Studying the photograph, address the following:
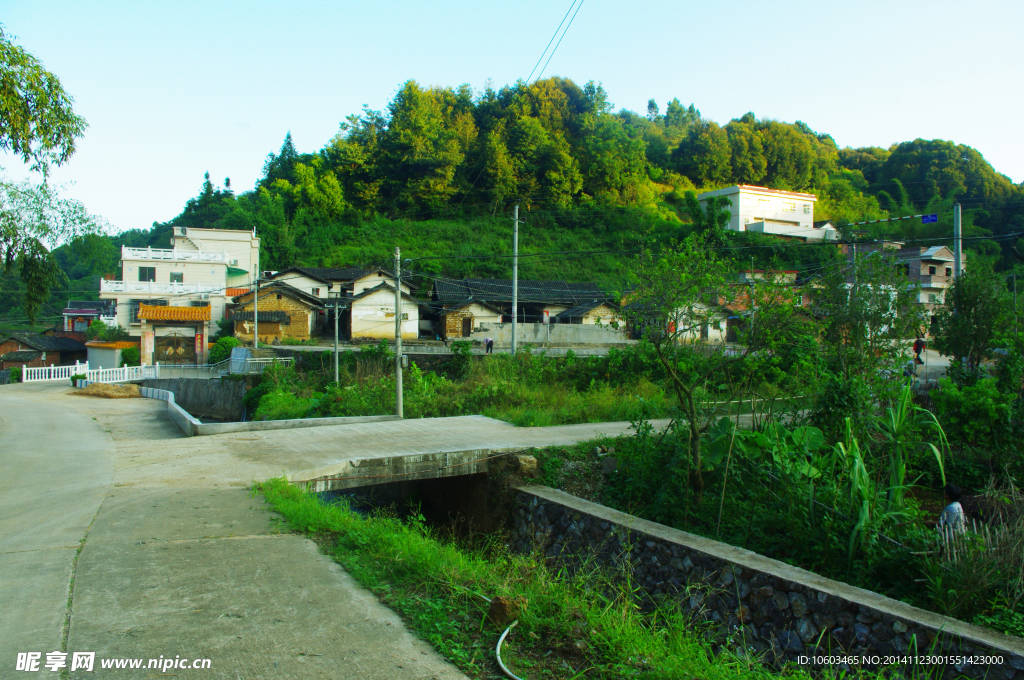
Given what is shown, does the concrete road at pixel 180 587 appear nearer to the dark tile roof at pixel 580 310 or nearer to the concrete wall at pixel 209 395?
the concrete wall at pixel 209 395

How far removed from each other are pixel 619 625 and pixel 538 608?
55 centimetres

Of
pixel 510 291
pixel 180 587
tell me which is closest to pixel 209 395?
pixel 510 291

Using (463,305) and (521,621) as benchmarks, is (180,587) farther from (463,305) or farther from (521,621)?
(463,305)

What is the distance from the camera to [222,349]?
112ft

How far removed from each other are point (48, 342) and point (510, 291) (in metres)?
31.5

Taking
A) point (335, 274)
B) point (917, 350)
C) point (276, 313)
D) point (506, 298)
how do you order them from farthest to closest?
point (335, 274) < point (506, 298) < point (276, 313) < point (917, 350)

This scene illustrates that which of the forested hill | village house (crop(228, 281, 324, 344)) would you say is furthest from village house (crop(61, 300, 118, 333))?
village house (crop(228, 281, 324, 344))

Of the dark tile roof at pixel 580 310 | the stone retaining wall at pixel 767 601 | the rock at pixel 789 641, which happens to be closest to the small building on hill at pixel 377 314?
the dark tile roof at pixel 580 310

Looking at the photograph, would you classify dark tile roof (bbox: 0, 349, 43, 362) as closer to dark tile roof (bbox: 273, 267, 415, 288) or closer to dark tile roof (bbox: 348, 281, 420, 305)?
dark tile roof (bbox: 273, 267, 415, 288)

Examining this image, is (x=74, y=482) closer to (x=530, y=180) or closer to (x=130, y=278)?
(x=130, y=278)

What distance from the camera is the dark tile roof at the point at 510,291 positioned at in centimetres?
4025

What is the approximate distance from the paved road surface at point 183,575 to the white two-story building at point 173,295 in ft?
98.1

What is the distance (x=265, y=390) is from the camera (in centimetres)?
2200

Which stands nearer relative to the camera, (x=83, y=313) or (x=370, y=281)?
(x=370, y=281)
